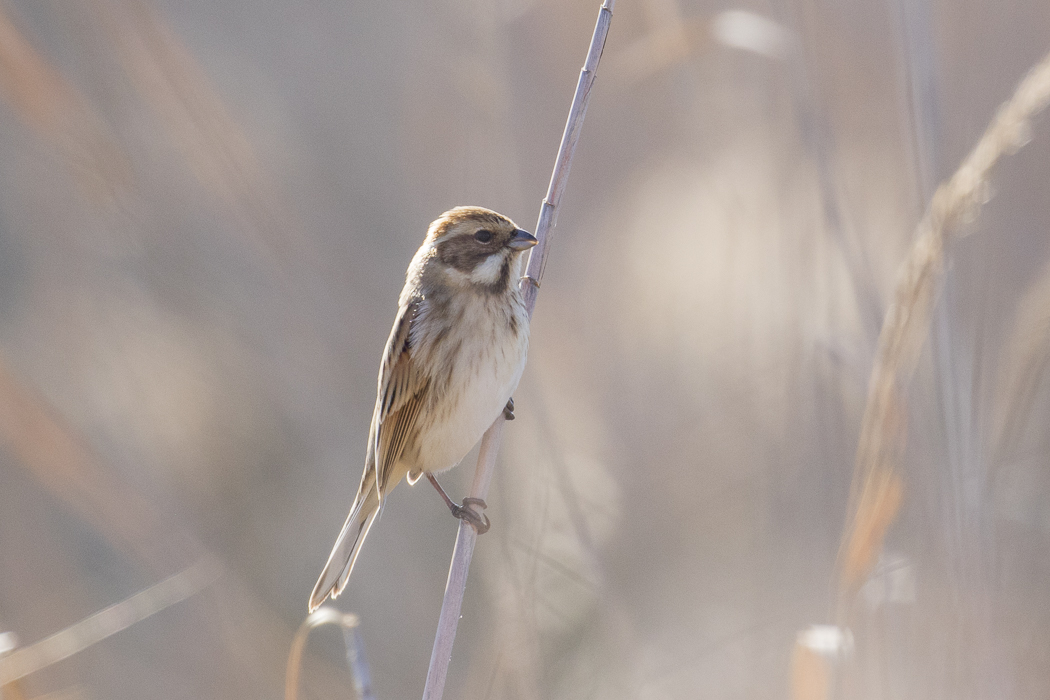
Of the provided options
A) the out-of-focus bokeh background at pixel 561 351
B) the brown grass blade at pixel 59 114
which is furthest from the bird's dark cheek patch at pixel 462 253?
the brown grass blade at pixel 59 114

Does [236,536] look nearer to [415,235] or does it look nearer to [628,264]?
[415,235]

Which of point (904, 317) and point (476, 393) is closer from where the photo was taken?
point (904, 317)

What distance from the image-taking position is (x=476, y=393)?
2588 millimetres

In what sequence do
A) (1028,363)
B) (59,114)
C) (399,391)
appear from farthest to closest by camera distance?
1. (399,391)
2. (59,114)
3. (1028,363)

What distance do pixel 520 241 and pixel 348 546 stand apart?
0.95m

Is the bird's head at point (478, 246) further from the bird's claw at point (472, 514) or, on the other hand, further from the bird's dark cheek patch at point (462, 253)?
the bird's claw at point (472, 514)

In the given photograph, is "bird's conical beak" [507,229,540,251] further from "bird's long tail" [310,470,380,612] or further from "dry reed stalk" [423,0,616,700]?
"bird's long tail" [310,470,380,612]

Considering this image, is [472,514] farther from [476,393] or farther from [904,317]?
[904,317]

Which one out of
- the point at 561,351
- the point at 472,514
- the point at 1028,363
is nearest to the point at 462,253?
the point at 472,514

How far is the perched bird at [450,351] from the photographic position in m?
2.55

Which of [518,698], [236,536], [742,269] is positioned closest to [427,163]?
[742,269]

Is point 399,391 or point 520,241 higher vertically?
point 520,241

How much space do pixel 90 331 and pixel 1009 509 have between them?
13.1ft

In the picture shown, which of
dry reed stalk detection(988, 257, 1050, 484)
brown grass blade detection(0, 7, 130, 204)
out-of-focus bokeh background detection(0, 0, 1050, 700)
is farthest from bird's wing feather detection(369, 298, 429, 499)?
dry reed stalk detection(988, 257, 1050, 484)
